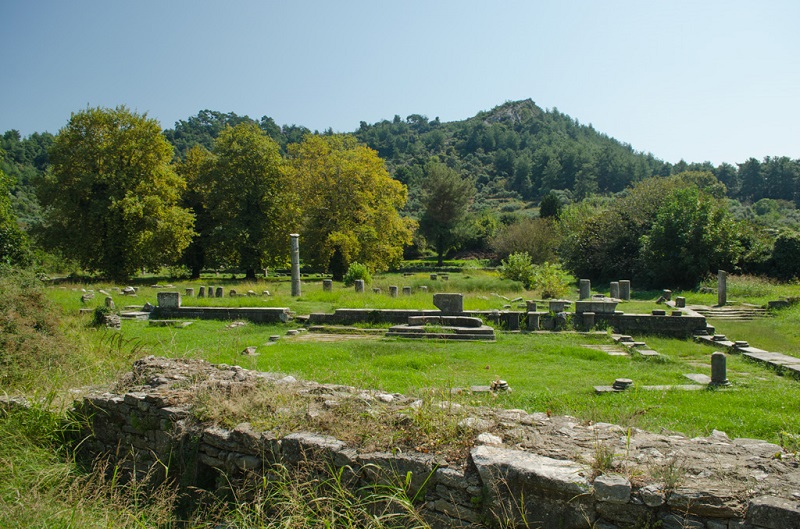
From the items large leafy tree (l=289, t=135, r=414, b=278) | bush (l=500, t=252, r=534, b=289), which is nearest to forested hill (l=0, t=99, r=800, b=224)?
large leafy tree (l=289, t=135, r=414, b=278)

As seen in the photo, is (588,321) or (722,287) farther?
(722,287)

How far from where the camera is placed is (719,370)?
30.2 ft

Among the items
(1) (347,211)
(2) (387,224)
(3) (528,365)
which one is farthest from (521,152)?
(3) (528,365)

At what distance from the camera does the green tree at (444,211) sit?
56.7m

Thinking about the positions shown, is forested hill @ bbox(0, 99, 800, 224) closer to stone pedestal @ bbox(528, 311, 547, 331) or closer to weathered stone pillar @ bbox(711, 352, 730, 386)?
stone pedestal @ bbox(528, 311, 547, 331)

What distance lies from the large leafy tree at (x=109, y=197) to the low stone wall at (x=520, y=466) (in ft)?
88.7

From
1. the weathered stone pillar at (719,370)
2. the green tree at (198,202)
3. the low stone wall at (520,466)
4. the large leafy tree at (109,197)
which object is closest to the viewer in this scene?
the low stone wall at (520,466)

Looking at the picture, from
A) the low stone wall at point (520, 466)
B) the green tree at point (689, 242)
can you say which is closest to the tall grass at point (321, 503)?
the low stone wall at point (520, 466)

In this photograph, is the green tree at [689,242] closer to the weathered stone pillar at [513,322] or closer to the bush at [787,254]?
the bush at [787,254]

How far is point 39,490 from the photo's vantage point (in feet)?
16.6

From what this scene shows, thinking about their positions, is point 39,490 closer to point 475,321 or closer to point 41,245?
point 475,321

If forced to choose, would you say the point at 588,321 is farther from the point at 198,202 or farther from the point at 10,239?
the point at 198,202

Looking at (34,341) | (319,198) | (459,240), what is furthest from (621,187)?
(34,341)

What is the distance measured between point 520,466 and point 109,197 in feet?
103
